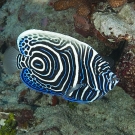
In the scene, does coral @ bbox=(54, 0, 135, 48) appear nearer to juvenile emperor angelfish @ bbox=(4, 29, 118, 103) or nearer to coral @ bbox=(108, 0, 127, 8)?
coral @ bbox=(108, 0, 127, 8)

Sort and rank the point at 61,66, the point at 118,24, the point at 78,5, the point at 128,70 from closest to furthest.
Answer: the point at 61,66, the point at 118,24, the point at 128,70, the point at 78,5

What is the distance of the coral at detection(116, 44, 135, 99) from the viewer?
425 centimetres

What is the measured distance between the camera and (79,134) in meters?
3.76

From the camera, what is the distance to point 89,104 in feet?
14.5

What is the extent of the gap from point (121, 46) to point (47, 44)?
2.20m

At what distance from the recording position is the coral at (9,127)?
4.18 metres

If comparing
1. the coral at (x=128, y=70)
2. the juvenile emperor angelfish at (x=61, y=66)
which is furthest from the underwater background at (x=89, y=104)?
the juvenile emperor angelfish at (x=61, y=66)

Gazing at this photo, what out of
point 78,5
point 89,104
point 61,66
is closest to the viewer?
point 61,66

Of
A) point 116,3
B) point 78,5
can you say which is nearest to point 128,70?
point 116,3

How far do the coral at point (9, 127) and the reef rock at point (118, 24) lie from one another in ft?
6.80

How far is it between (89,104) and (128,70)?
86 centimetres

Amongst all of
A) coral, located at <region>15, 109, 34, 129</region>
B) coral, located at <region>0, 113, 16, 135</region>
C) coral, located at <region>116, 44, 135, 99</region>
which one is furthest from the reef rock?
coral, located at <region>0, 113, 16, 135</region>

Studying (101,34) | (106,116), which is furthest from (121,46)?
(106,116)

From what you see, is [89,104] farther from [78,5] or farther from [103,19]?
[78,5]
